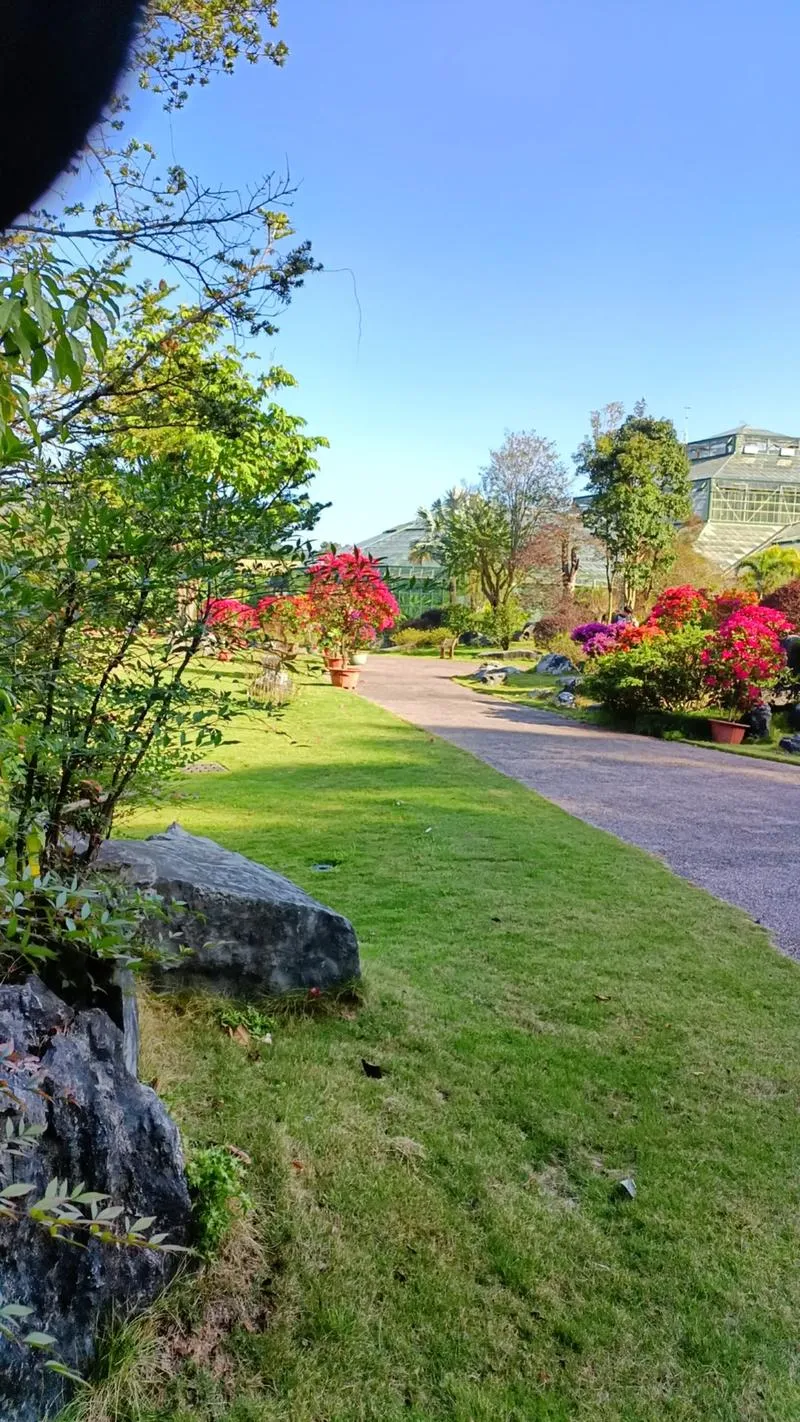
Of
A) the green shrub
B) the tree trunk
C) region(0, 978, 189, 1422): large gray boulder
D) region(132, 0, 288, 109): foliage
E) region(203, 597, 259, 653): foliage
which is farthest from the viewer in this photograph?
the tree trunk

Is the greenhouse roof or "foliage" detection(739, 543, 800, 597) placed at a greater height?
the greenhouse roof

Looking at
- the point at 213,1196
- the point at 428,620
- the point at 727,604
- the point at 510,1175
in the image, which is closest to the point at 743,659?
the point at 727,604

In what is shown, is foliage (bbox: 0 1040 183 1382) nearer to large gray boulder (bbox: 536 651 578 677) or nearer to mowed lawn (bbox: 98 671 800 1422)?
mowed lawn (bbox: 98 671 800 1422)

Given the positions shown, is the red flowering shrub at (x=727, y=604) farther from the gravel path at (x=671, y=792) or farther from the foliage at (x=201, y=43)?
the foliage at (x=201, y=43)

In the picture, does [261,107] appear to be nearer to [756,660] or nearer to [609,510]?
[756,660]

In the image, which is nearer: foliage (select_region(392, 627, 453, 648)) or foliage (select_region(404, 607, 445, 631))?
foliage (select_region(392, 627, 453, 648))

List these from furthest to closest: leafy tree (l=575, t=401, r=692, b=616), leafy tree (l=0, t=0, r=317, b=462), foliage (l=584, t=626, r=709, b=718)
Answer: leafy tree (l=575, t=401, r=692, b=616) < foliage (l=584, t=626, r=709, b=718) < leafy tree (l=0, t=0, r=317, b=462)

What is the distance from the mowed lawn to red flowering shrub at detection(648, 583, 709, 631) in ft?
36.7

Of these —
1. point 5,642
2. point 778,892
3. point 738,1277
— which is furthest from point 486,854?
point 5,642

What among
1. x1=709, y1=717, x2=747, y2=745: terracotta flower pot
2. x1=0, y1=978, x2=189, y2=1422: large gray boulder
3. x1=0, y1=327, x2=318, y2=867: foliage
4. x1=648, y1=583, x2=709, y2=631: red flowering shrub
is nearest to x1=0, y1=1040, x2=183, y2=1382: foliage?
x1=0, y1=978, x2=189, y2=1422: large gray boulder

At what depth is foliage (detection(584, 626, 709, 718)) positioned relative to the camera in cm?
1284

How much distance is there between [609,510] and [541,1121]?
25745 mm

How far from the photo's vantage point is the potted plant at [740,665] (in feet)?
40.2

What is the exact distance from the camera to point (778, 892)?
505 cm
